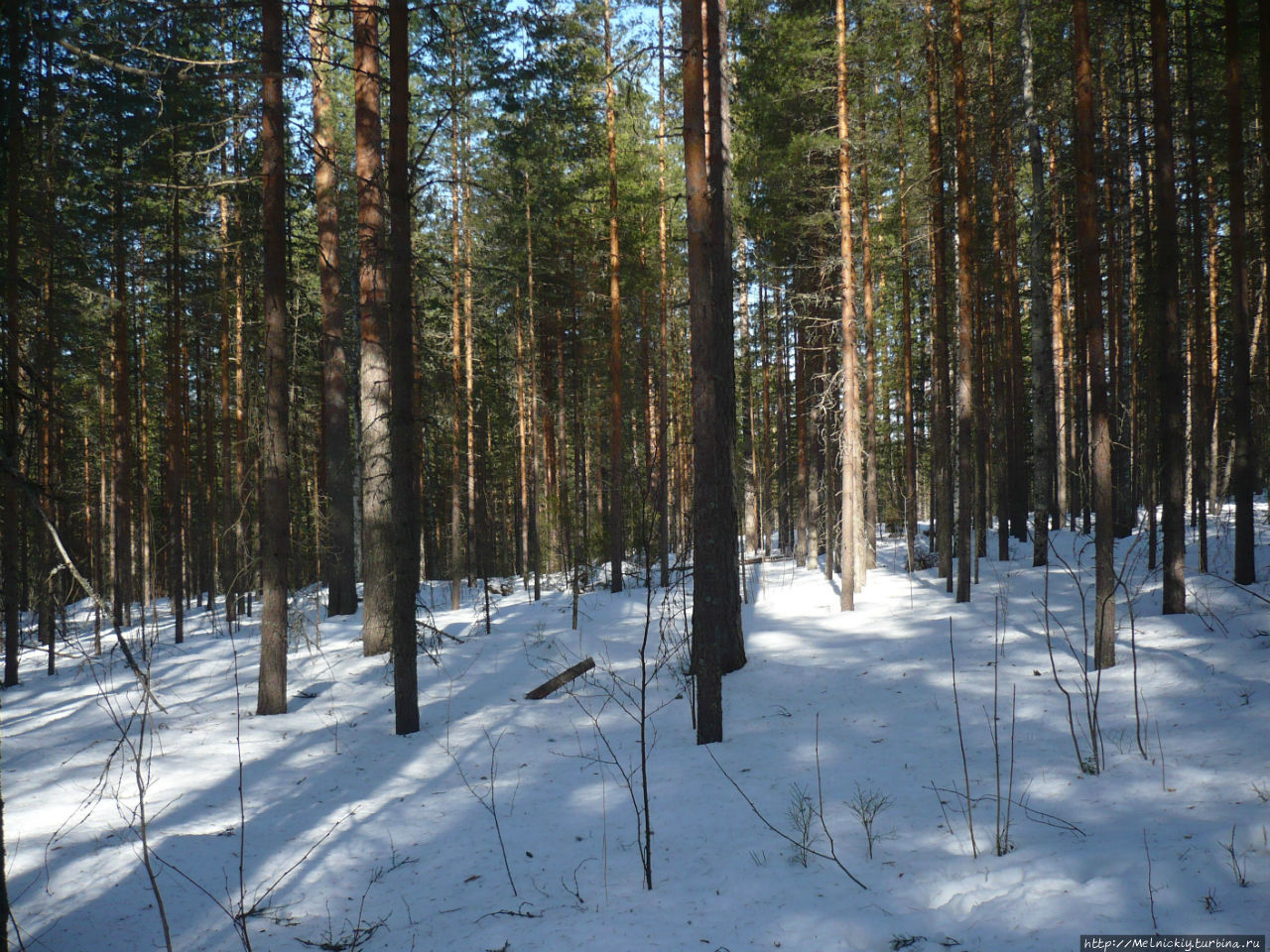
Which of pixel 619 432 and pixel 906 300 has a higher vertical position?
pixel 906 300

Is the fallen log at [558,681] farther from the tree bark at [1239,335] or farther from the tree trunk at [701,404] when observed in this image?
the tree bark at [1239,335]

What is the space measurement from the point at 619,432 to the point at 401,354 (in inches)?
398

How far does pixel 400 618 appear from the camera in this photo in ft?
23.8

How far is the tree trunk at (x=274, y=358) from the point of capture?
24.5 ft

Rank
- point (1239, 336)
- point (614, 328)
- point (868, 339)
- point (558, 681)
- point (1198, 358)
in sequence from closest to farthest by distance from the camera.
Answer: point (558, 681) < point (1239, 336) < point (868, 339) < point (1198, 358) < point (614, 328)

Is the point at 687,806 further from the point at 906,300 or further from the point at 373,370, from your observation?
the point at 906,300

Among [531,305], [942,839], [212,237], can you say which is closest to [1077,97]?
[942,839]

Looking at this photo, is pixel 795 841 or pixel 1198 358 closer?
pixel 795 841

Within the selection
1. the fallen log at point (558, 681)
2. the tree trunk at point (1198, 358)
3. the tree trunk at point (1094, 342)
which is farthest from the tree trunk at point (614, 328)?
the tree trunk at point (1198, 358)

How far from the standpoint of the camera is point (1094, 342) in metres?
7.49

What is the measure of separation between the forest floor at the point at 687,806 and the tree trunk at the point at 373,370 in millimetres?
1351

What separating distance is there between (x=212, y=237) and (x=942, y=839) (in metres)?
19.3

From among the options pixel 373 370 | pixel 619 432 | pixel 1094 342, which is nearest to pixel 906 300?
pixel 619 432

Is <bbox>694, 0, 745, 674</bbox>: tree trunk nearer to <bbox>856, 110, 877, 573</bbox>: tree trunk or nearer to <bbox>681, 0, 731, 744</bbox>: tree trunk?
<bbox>681, 0, 731, 744</bbox>: tree trunk
